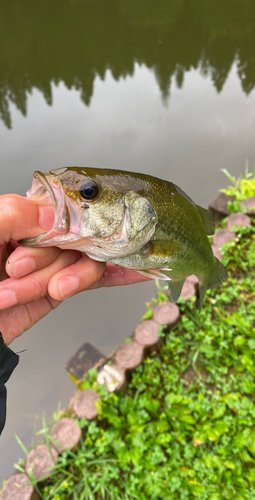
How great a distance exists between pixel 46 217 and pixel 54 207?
0.07 m

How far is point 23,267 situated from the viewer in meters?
1.22

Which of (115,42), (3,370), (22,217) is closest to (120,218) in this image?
(22,217)

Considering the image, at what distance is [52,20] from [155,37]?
511 cm

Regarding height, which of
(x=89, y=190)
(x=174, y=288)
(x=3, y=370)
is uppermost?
(x=89, y=190)

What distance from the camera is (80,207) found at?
1196mm

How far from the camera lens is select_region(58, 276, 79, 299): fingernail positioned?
1.27 metres

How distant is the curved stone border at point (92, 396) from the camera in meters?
2.28

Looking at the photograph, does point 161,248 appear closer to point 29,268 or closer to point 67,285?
point 67,285

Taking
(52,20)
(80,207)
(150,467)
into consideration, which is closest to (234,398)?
(150,467)

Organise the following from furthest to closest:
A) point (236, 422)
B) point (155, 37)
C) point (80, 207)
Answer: point (155, 37) → point (236, 422) → point (80, 207)

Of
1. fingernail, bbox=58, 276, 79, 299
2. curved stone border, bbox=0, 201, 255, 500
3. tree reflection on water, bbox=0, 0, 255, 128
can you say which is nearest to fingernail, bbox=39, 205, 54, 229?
fingernail, bbox=58, 276, 79, 299

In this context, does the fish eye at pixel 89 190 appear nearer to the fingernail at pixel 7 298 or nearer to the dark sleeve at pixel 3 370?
the fingernail at pixel 7 298

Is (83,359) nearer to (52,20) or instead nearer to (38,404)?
(38,404)

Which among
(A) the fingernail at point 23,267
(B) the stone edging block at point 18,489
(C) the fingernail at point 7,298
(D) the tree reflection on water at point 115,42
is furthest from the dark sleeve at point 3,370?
(D) the tree reflection on water at point 115,42
